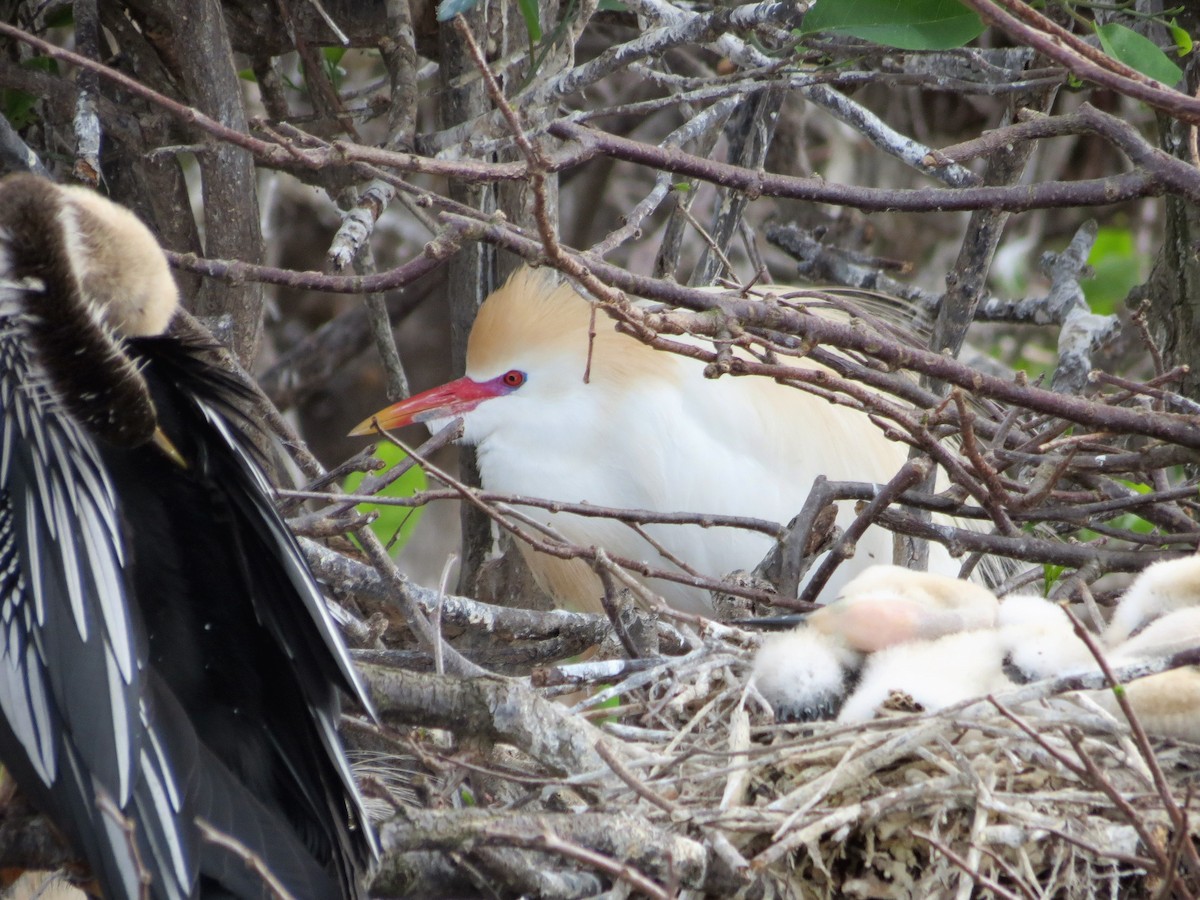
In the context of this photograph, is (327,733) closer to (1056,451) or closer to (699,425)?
(1056,451)

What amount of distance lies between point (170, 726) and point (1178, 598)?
1307 mm

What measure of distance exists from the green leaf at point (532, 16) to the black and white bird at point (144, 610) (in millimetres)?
820

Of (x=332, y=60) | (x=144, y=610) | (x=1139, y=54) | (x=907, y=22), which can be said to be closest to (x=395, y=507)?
(x=332, y=60)

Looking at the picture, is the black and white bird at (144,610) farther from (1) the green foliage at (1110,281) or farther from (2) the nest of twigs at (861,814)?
(1) the green foliage at (1110,281)

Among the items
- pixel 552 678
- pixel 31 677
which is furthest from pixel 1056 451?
pixel 31 677

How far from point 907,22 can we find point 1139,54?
0.32m

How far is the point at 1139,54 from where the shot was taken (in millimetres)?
1971

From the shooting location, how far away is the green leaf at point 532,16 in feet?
7.68

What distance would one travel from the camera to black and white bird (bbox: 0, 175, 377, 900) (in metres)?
1.52

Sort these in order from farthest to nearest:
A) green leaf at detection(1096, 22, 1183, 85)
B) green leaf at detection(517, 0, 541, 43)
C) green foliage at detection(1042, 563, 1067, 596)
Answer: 1. green foliage at detection(1042, 563, 1067, 596)
2. green leaf at detection(517, 0, 541, 43)
3. green leaf at detection(1096, 22, 1183, 85)

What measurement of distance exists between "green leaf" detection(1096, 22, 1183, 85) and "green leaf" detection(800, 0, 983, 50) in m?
0.18

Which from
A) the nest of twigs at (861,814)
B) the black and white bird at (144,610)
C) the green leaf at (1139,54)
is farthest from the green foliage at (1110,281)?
the black and white bird at (144,610)

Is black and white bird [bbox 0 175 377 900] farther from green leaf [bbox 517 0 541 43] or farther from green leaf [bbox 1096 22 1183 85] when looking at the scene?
green leaf [bbox 1096 22 1183 85]

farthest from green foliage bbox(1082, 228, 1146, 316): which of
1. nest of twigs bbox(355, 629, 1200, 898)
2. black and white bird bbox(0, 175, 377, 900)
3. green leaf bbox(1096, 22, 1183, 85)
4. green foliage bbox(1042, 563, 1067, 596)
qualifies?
black and white bird bbox(0, 175, 377, 900)
